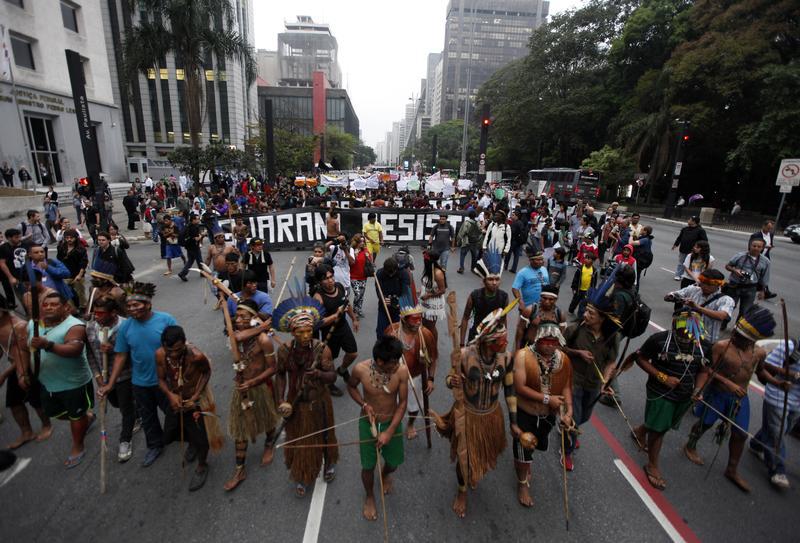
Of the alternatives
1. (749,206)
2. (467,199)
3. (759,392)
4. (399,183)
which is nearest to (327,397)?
(759,392)

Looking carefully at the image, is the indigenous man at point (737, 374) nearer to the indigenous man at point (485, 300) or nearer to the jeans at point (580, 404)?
the jeans at point (580, 404)

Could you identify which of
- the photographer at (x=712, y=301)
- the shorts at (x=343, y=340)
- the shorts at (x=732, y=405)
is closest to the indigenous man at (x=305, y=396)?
the shorts at (x=343, y=340)

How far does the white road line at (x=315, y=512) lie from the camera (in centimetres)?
321

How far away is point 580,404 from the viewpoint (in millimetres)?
4176

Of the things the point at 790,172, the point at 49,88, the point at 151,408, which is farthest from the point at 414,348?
the point at 49,88

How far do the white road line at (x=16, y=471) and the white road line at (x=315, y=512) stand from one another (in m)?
2.79

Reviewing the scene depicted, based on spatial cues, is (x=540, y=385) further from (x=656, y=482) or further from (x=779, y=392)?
(x=779, y=392)

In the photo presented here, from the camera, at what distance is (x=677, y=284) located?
428 inches

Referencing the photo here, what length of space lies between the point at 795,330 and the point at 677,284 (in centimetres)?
313

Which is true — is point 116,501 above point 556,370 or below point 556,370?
below

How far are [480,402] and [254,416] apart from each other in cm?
207

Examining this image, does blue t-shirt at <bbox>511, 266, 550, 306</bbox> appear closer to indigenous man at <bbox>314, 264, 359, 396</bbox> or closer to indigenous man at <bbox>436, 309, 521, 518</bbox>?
indigenous man at <bbox>314, 264, 359, 396</bbox>

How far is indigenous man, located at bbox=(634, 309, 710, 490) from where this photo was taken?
3652 millimetres

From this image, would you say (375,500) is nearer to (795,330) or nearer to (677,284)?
(795,330)
